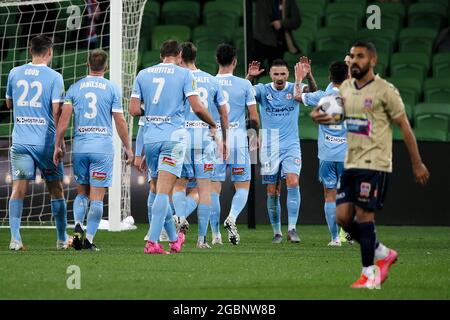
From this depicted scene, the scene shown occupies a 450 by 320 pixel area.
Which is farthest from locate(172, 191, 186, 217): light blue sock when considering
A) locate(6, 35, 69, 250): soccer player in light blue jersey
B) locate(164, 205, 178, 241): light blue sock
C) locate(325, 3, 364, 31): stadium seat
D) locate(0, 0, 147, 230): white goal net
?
locate(325, 3, 364, 31): stadium seat

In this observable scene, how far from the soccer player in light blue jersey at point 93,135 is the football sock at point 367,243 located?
4.24 meters

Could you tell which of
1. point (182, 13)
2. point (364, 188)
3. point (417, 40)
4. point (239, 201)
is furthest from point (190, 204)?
point (182, 13)

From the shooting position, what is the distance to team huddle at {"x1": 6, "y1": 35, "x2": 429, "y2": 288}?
9.38m

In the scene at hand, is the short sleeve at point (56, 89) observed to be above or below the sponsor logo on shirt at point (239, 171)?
above

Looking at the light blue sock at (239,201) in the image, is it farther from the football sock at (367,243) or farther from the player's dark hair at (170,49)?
the football sock at (367,243)

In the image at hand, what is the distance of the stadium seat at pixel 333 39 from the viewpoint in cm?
2192

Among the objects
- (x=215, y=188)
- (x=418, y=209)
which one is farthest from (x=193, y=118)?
(x=418, y=209)

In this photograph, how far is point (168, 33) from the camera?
22609 millimetres

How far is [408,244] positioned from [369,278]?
18.2ft

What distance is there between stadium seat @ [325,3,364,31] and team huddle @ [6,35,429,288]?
7306 millimetres

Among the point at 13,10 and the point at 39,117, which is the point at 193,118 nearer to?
the point at 39,117

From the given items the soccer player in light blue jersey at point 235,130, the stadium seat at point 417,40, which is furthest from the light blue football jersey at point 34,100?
the stadium seat at point 417,40

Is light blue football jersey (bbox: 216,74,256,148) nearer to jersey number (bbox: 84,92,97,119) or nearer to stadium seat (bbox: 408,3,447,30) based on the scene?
jersey number (bbox: 84,92,97,119)

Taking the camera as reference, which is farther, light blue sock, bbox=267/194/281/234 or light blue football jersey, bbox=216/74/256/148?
light blue sock, bbox=267/194/281/234
